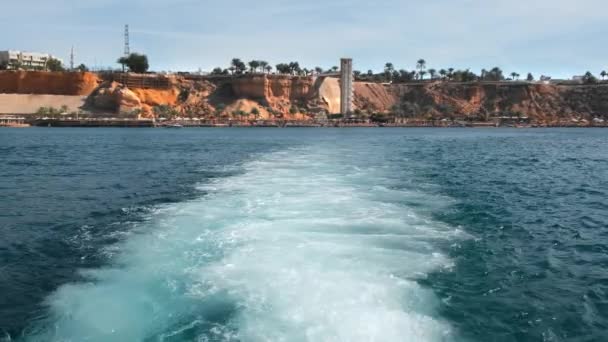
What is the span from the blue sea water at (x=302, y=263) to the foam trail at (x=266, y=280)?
38 mm

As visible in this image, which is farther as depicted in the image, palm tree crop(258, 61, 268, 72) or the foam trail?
palm tree crop(258, 61, 268, 72)

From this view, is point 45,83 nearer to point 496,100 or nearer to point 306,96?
point 306,96

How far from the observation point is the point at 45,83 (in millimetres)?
128500

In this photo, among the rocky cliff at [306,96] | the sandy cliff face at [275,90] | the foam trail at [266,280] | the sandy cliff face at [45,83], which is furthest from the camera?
the sandy cliff face at [275,90]

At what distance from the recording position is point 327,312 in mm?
8141

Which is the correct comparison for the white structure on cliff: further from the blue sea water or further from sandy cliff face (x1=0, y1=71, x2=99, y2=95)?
the blue sea water

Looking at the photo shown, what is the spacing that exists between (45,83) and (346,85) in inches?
2772

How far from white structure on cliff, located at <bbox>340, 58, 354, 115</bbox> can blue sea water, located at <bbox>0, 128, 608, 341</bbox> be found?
122m

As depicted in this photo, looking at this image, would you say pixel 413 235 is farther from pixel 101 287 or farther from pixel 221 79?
pixel 221 79

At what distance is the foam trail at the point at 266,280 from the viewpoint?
7.72 metres

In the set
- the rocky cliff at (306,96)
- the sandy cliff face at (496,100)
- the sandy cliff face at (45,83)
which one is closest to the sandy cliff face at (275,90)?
the rocky cliff at (306,96)

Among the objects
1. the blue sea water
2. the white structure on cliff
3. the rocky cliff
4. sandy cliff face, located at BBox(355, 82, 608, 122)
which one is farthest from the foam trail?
sandy cliff face, located at BBox(355, 82, 608, 122)

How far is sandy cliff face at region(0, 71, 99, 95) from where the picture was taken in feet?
420

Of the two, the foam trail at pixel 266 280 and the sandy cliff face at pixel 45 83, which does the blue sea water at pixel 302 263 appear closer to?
the foam trail at pixel 266 280
